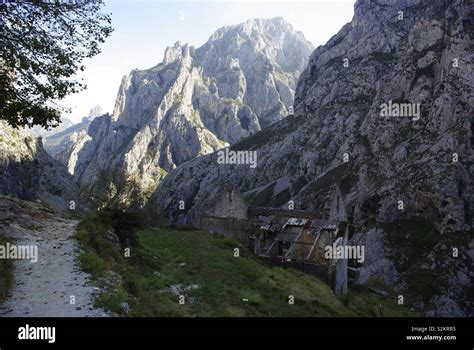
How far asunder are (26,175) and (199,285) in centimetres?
7198

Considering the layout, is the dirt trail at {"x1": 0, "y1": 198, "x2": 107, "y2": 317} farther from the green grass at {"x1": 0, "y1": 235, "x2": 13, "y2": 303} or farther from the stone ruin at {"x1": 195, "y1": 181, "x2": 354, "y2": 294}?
the stone ruin at {"x1": 195, "y1": 181, "x2": 354, "y2": 294}

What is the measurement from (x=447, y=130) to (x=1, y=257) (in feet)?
335

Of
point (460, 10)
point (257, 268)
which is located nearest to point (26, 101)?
point (257, 268)

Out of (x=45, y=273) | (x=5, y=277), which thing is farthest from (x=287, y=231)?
(x=5, y=277)

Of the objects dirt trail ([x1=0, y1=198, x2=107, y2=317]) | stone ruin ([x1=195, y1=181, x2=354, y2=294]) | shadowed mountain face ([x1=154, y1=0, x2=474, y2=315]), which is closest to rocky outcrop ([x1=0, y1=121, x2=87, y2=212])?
stone ruin ([x1=195, y1=181, x2=354, y2=294])

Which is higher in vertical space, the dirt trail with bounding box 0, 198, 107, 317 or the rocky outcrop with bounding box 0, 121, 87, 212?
the rocky outcrop with bounding box 0, 121, 87, 212

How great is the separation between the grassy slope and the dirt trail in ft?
2.34

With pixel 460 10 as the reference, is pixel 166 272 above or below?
below

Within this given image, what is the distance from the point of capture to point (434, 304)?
6397 cm

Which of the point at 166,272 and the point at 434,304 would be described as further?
the point at 434,304

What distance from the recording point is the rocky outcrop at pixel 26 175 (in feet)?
244

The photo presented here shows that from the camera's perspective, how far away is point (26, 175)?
7950 cm

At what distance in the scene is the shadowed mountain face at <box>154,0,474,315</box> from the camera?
3056 inches
